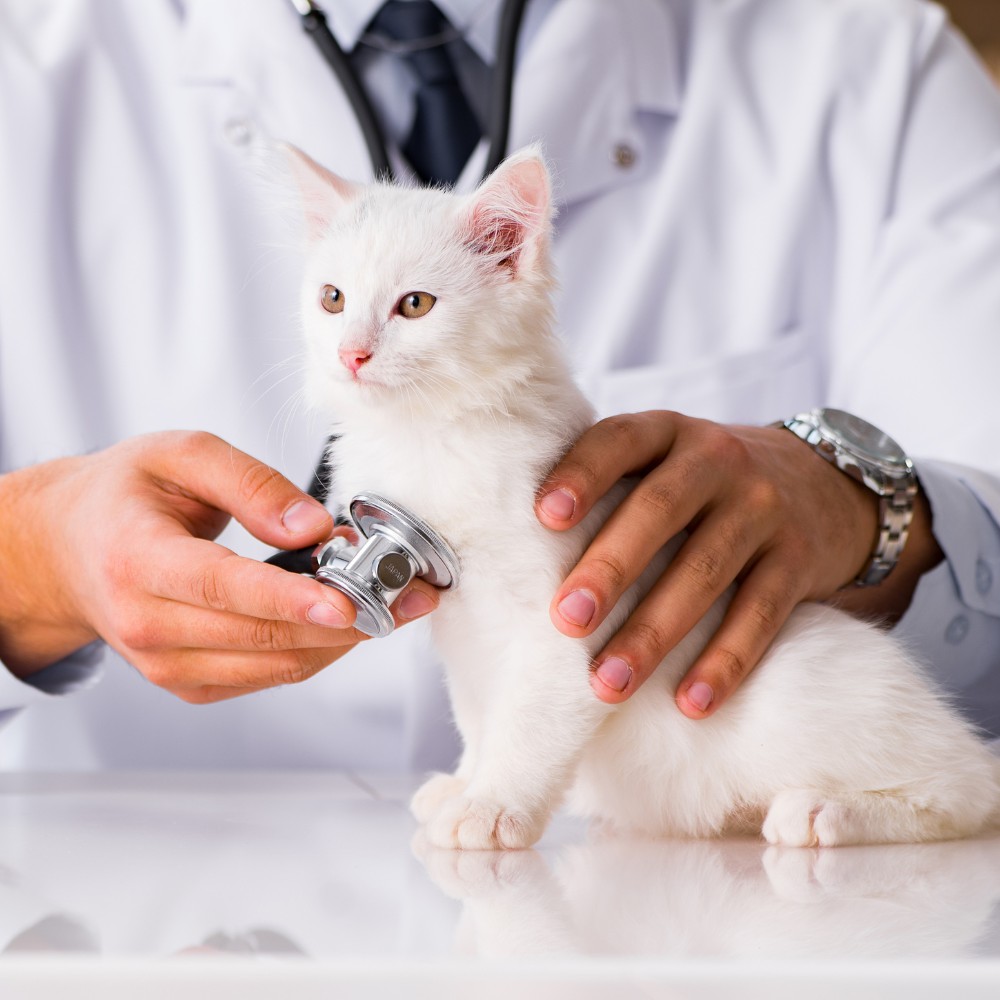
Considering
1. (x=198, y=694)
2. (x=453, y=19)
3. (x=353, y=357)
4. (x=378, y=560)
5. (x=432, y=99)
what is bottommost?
(x=198, y=694)

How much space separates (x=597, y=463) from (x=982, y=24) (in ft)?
8.25

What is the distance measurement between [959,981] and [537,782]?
15.9 inches

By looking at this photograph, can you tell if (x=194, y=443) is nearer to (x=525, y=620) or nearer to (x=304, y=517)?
(x=304, y=517)

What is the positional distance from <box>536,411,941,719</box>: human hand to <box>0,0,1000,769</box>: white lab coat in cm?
47

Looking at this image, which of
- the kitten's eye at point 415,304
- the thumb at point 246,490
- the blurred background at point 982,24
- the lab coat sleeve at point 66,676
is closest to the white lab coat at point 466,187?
the lab coat sleeve at point 66,676

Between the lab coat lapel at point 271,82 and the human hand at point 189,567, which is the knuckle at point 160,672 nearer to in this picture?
the human hand at point 189,567

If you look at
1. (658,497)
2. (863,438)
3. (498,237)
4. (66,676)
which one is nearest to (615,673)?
(658,497)

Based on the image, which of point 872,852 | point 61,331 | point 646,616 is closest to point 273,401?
point 61,331

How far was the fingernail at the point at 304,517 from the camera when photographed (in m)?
0.84

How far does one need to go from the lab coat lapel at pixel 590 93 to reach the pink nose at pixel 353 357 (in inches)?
32.5

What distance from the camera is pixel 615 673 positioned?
2.67ft

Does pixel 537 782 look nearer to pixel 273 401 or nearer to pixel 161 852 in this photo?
pixel 161 852

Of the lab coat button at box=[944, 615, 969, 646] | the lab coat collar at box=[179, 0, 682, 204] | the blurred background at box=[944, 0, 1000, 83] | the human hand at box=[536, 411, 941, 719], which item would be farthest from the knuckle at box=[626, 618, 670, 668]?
the blurred background at box=[944, 0, 1000, 83]

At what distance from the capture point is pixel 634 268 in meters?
1.57
